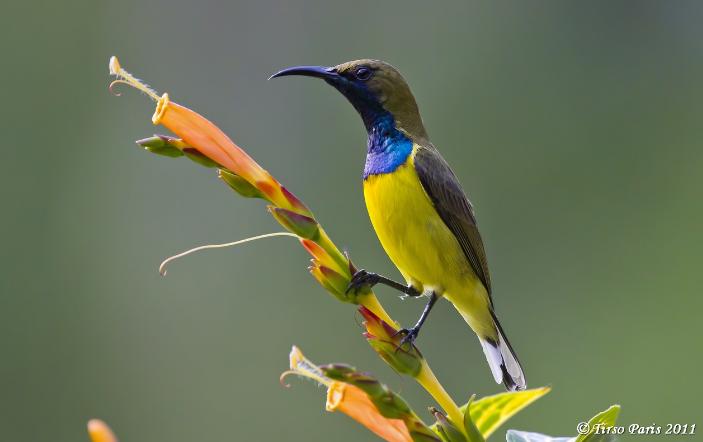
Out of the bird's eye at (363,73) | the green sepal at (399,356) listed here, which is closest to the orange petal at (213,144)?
the green sepal at (399,356)

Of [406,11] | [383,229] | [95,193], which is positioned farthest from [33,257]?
[383,229]

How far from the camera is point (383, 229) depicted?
3.43 meters

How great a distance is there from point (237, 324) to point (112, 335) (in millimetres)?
1605

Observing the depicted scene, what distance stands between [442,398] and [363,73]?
76.1 inches

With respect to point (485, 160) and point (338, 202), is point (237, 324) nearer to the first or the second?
point (338, 202)

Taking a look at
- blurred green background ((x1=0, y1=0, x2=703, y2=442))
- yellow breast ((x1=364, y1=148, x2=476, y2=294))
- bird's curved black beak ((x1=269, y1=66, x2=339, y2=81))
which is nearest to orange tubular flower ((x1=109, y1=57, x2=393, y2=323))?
bird's curved black beak ((x1=269, y1=66, x2=339, y2=81))

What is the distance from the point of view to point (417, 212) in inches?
137

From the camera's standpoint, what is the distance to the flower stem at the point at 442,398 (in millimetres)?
1914

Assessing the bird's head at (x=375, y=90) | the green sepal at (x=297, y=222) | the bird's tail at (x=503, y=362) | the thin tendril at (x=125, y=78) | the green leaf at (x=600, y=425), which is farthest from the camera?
the bird's head at (x=375, y=90)

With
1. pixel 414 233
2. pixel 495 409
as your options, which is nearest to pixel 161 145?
pixel 495 409

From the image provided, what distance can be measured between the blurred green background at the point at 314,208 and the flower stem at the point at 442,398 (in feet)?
21.7

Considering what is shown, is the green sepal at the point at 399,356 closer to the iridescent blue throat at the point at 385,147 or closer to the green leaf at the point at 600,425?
the green leaf at the point at 600,425

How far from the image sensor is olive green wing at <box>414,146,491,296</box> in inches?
140

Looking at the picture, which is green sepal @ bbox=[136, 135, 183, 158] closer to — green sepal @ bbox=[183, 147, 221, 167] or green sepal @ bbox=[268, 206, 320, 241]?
green sepal @ bbox=[183, 147, 221, 167]
